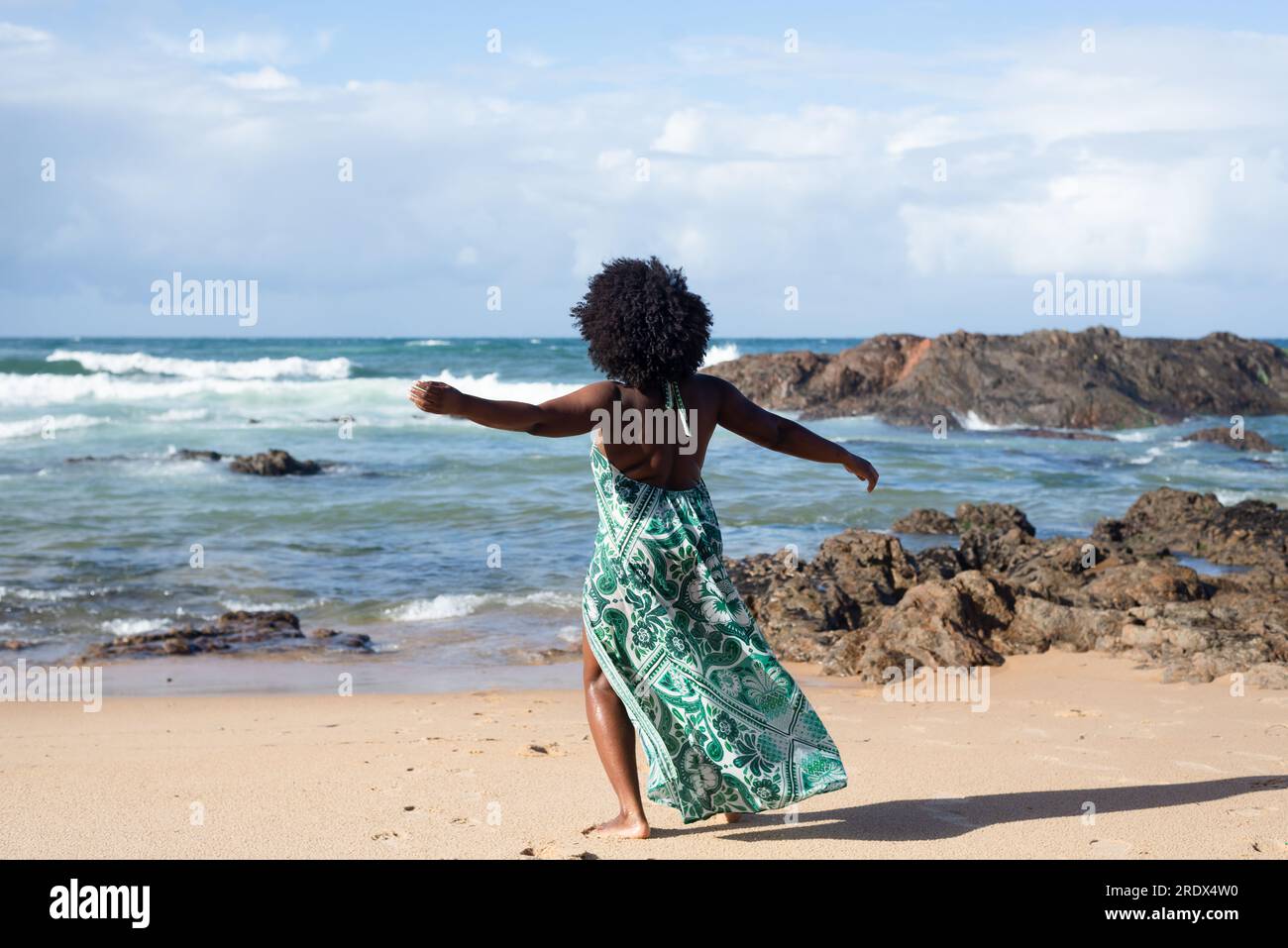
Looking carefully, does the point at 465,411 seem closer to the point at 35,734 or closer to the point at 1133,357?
the point at 35,734

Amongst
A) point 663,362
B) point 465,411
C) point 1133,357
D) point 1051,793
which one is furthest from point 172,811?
point 1133,357

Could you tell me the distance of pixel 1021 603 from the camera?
26.9ft

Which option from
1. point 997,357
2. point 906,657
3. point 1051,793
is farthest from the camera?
point 997,357

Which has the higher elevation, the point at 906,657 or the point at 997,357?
the point at 997,357

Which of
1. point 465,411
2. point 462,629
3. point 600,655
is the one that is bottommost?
point 462,629

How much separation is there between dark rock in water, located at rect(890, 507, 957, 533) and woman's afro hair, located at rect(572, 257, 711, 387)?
30.8ft

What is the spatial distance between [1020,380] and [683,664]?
23901 mm

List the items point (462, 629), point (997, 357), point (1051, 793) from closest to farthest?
point (1051, 793), point (462, 629), point (997, 357)

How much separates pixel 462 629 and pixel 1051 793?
5.20m

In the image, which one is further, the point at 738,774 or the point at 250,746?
the point at 250,746

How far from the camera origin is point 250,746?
5559 millimetres

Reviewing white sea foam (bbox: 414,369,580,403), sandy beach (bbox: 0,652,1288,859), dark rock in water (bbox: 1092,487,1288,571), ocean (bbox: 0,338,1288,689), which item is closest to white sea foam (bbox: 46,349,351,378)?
white sea foam (bbox: 414,369,580,403)

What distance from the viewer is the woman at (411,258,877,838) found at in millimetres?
3924

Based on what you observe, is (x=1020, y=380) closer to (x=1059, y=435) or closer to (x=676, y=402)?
(x=1059, y=435)
